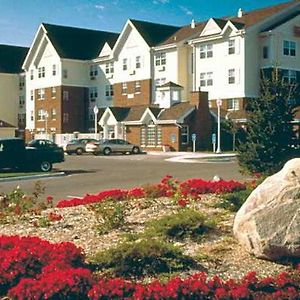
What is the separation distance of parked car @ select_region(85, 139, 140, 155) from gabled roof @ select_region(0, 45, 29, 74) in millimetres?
34756

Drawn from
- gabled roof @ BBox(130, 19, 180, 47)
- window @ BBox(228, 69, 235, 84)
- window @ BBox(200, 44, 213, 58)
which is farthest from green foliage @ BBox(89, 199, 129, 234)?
gabled roof @ BBox(130, 19, 180, 47)

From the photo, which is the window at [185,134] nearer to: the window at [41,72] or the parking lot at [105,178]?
the parking lot at [105,178]

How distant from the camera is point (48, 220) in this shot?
11000 mm

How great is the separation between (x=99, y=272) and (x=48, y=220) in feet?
10.0

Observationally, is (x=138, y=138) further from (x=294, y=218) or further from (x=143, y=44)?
(x=294, y=218)

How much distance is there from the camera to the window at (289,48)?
59.7 m

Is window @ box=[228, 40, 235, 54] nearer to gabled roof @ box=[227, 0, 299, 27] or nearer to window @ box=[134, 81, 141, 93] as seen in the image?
gabled roof @ box=[227, 0, 299, 27]

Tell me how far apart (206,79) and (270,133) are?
1716 inches

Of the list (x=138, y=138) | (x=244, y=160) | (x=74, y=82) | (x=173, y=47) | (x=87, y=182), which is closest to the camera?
(x=244, y=160)

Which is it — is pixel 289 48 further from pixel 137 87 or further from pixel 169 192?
pixel 169 192

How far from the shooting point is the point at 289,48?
2367 inches

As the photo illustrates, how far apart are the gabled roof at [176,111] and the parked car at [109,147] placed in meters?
3.96

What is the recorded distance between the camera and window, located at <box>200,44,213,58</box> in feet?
203

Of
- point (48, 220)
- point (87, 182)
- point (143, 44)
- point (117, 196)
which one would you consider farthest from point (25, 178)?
point (143, 44)
